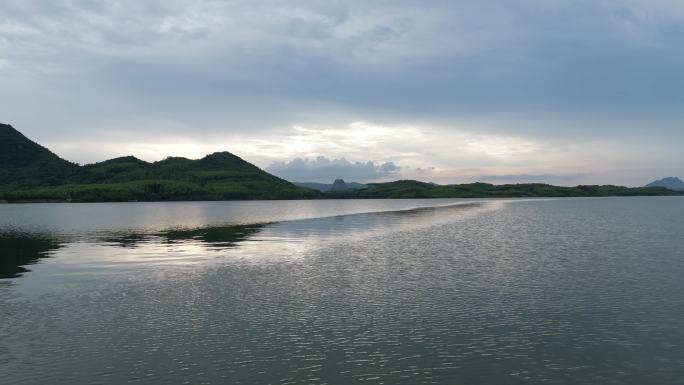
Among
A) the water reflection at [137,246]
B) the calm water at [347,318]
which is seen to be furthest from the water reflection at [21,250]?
the calm water at [347,318]

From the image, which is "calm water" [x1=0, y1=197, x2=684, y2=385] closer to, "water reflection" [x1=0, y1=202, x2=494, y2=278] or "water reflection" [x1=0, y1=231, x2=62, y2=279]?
"water reflection" [x1=0, y1=231, x2=62, y2=279]

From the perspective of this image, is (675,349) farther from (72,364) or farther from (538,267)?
(72,364)

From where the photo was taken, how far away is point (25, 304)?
37906 millimetres

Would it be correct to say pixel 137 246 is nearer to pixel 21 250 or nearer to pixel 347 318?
pixel 21 250

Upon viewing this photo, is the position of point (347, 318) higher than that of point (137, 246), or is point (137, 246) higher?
point (137, 246)

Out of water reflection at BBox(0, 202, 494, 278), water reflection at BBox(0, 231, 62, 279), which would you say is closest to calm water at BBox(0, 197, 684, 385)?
water reflection at BBox(0, 231, 62, 279)

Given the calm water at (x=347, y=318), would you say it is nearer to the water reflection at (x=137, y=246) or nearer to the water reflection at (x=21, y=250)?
the water reflection at (x=21, y=250)

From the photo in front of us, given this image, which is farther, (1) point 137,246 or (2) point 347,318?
(1) point 137,246

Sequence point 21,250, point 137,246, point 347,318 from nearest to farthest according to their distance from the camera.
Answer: point 347,318 < point 21,250 < point 137,246

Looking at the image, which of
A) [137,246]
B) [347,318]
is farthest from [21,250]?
[347,318]

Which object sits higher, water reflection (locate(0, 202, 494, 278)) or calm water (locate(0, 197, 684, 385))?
water reflection (locate(0, 202, 494, 278))

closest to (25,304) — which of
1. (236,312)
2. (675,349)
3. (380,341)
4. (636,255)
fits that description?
(236,312)

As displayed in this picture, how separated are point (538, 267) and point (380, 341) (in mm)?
31450

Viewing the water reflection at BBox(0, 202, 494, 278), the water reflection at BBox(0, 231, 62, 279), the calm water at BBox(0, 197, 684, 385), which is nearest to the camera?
the calm water at BBox(0, 197, 684, 385)
